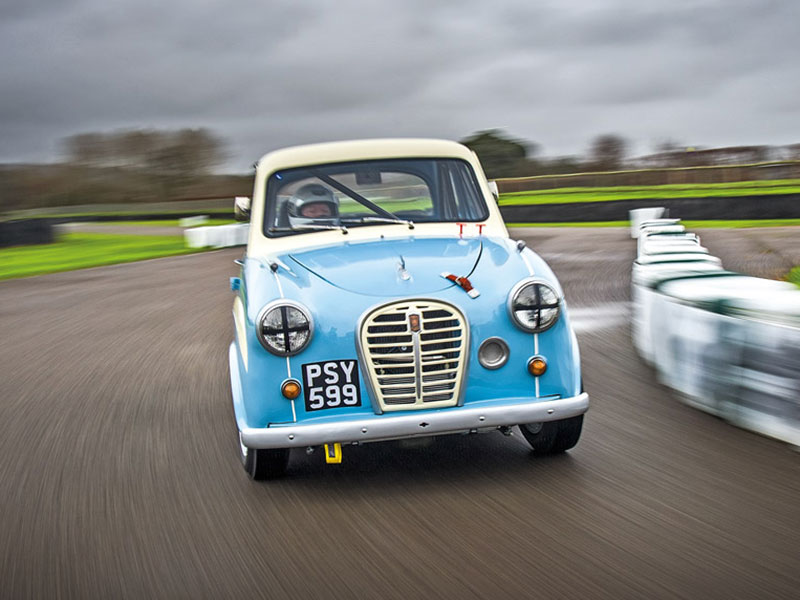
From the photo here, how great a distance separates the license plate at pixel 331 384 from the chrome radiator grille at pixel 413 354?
0.08 m

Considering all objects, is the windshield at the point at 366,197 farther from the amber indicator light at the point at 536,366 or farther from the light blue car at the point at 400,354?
the amber indicator light at the point at 536,366

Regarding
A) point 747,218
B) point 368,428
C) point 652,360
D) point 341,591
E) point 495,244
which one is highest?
point 495,244

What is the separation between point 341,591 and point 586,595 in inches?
32.4

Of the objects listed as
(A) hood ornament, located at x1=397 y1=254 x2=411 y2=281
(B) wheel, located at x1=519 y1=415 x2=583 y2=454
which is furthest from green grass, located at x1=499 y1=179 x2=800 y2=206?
(A) hood ornament, located at x1=397 y1=254 x2=411 y2=281

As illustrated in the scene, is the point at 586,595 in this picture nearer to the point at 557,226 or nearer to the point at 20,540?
the point at 20,540

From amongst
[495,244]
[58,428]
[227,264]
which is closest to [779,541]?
[495,244]

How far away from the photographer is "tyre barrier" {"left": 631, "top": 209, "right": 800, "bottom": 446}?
4.95m

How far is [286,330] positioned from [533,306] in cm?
116

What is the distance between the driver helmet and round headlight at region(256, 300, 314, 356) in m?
1.46

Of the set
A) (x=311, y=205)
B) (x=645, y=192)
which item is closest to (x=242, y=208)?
(x=311, y=205)

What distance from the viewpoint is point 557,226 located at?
3019 centimetres

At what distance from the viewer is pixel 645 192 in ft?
143

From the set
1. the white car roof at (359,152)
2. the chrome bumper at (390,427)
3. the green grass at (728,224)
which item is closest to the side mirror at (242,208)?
the white car roof at (359,152)

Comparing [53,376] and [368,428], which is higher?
[368,428]
